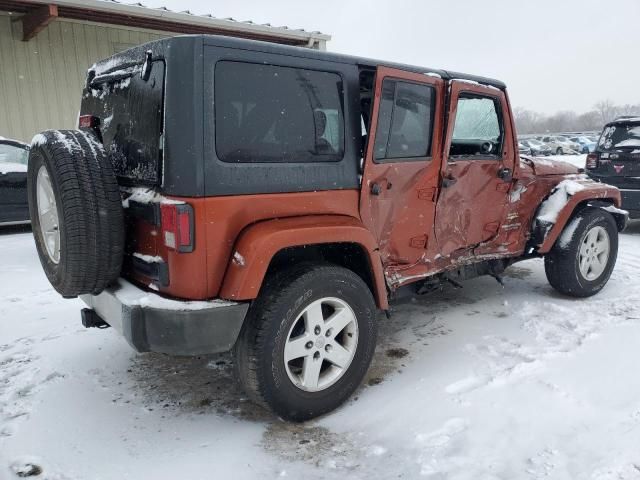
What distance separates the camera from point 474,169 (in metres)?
3.76

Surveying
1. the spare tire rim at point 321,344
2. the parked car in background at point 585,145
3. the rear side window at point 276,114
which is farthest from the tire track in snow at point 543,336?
the parked car in background at point 585,145

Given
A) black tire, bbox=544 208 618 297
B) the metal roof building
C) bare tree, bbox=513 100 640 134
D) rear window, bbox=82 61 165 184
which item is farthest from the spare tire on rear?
bare tree, bbox=513 100 640 134

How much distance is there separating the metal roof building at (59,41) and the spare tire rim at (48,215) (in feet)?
24.7

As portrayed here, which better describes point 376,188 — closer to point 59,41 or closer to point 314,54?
point 314,54

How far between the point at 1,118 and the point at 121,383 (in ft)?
28.3

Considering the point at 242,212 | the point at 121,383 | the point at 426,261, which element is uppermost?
the point at 242,212

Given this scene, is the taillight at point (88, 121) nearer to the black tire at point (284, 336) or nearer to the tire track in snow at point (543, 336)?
the black tire at point (284, 336)

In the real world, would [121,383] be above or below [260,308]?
below

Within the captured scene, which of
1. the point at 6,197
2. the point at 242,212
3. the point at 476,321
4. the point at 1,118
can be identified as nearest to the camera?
the point at 242,212

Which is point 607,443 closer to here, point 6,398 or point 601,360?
point 601,360

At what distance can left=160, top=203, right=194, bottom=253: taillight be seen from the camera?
2367mm

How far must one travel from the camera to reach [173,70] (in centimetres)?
238

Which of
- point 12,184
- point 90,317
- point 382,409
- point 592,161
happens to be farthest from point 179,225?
point 592,161

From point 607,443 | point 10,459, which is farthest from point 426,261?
point 10,459
